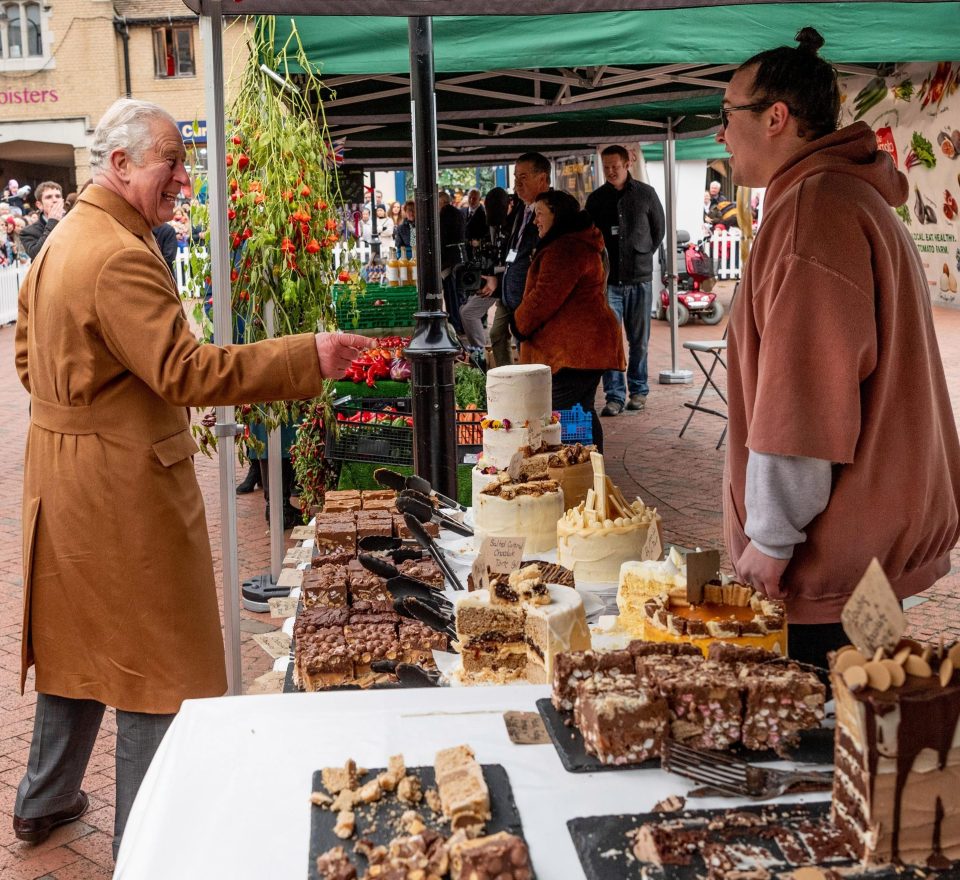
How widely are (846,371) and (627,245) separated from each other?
26.1 ft

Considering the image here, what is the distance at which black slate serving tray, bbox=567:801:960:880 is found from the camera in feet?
4.87

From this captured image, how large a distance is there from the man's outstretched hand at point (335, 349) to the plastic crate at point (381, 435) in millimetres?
2820

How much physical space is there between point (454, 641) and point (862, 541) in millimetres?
990

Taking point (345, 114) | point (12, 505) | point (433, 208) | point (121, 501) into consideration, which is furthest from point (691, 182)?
point (121, 501)

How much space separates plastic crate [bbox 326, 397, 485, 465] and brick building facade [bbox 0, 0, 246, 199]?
29337 mm

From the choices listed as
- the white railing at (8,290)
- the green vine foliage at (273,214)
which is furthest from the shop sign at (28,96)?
the green vine foliage at (273,214)

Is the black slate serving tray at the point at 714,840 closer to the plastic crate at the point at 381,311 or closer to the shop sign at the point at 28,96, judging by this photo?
the plastic crate at the point at 381,311

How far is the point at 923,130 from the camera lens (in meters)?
10.4

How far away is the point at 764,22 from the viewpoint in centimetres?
535

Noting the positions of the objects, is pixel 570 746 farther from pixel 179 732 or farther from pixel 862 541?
pixel 862 541

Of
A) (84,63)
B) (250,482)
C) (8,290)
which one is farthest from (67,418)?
(84,63)

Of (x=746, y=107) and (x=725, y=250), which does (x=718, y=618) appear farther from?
(x=725, y=250)

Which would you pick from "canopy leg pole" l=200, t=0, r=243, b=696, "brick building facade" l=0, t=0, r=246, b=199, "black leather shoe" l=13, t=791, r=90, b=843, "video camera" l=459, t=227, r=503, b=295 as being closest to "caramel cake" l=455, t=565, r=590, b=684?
"canopy leg pole" l=200, t=0, r=243, b=696

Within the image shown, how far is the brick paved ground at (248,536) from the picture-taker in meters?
3.63
